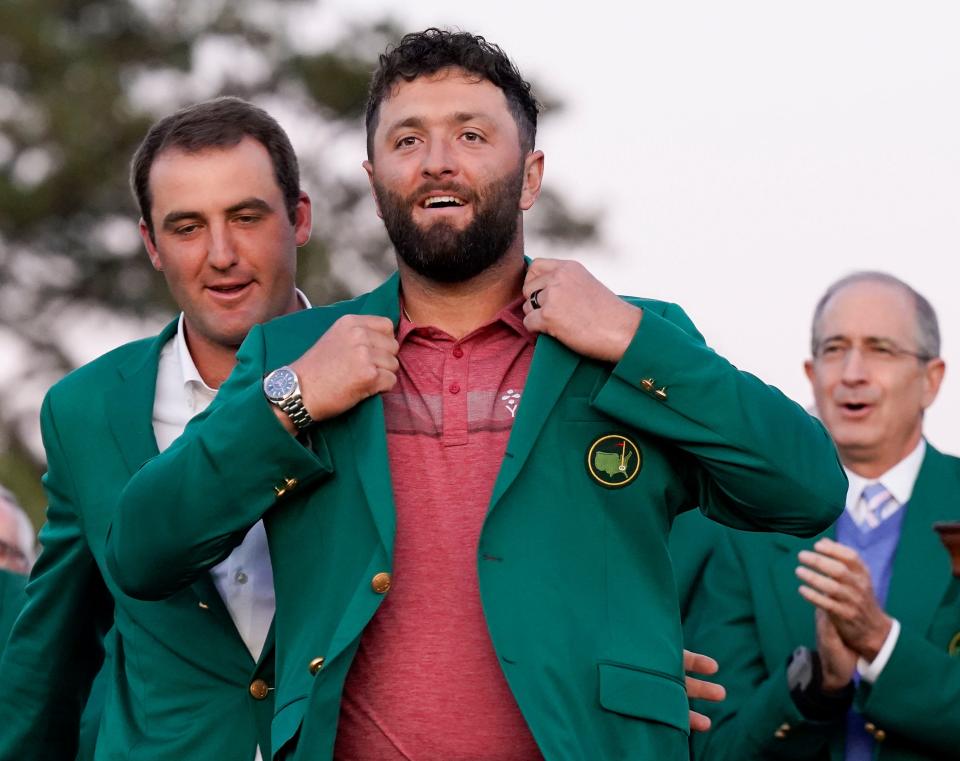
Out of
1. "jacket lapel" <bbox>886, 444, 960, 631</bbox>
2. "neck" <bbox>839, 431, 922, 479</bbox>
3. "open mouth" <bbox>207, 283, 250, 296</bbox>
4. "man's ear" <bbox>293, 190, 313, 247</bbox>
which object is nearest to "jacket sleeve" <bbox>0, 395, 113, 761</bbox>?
"open mouth" <bbox>207, 283, 250, 296</bbox>

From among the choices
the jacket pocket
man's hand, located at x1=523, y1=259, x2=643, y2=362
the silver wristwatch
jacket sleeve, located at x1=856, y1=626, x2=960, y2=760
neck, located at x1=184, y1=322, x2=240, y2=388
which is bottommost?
the jacket pocket

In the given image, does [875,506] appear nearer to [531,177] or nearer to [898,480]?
[898,480]

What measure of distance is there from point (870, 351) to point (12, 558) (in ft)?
10.6

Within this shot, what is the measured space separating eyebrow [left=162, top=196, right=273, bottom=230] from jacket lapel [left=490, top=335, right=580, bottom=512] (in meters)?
1.28

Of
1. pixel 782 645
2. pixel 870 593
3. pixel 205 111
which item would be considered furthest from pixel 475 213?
pixel 782 645

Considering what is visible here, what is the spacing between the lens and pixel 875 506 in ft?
20.1

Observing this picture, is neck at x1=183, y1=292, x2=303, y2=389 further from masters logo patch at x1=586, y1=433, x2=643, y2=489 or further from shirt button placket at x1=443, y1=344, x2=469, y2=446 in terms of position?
masters logo patch at x1=586, y1=433, x2=643, y2=489

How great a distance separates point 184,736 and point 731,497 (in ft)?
4.85

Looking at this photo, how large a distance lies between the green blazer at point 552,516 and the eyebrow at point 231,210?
110cm

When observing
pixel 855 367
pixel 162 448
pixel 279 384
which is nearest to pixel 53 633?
pixel 162 448

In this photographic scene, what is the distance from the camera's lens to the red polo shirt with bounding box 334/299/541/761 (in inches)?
149

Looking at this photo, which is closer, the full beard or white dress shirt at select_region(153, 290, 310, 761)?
the full beard

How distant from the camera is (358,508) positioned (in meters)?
3.92

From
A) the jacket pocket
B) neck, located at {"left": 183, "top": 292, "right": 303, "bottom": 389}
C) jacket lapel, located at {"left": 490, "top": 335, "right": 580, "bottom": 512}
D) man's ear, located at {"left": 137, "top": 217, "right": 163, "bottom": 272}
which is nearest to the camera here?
the jacket pocket
